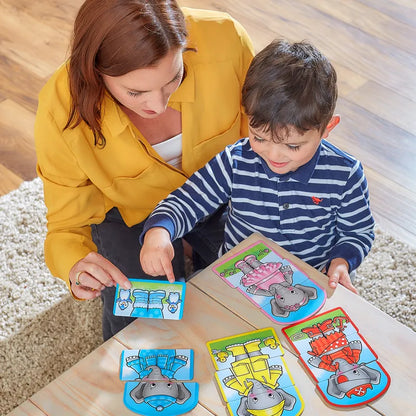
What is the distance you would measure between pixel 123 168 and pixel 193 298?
17.1 inches

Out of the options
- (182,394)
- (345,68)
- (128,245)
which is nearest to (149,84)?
(128,245)

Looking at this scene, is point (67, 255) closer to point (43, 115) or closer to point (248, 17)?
point (43, 115)

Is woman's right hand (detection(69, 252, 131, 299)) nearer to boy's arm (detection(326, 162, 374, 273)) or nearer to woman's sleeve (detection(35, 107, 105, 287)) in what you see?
woman's sleeve (detection(35, 107, 105, 287))

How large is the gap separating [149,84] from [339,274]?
1.66 ft

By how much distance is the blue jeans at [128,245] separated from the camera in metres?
1.54

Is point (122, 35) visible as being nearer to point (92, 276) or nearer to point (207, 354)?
point (92, 276)

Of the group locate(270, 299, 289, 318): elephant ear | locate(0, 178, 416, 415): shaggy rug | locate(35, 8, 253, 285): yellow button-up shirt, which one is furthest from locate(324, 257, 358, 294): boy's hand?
locate(0, 178, 416, 415): shaggy rug

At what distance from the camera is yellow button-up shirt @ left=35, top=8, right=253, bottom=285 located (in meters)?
1.37

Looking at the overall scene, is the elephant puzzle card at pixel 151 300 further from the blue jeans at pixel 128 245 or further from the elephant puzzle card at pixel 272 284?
the blue jeans at pixel 128 245

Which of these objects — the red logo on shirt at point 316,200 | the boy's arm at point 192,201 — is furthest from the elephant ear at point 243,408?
the red logo on shirt at point 316,200

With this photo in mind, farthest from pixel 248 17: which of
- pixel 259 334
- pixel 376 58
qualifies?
pixel 259 334

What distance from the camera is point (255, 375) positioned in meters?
1.04

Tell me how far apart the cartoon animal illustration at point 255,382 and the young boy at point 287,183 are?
200mm

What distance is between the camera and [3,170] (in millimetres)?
2268
